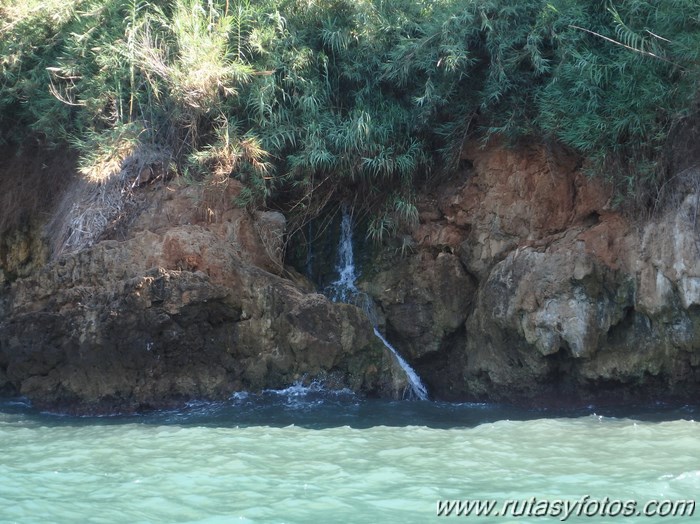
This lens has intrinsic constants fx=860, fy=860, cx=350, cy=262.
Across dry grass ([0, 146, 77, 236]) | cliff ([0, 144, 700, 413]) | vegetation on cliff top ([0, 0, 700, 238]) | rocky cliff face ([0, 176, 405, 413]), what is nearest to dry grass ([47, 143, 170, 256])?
vegetation on cliff top ([0, 0, 700, 238])

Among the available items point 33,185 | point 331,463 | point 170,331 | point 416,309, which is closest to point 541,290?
point 416,309

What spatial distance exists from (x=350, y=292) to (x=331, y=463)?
4206 mm

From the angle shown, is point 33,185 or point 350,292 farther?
point 33,185

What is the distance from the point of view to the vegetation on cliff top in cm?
909

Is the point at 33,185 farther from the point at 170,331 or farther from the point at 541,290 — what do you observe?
the point at 541,290

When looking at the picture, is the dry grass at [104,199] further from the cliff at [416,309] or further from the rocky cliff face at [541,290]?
the rocky cliff face at [541,290]

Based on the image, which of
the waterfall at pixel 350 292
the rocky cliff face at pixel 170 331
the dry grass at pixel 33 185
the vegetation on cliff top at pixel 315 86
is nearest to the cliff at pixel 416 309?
the rocky cliff face at pixel 170 331

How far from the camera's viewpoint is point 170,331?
894 centimetres

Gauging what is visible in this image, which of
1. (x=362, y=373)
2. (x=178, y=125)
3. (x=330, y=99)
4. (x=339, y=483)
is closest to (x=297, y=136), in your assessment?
(x=330, y=99)

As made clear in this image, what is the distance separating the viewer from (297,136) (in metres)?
10.1

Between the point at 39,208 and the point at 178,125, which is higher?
the point at 178,125

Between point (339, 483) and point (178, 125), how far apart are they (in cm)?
613

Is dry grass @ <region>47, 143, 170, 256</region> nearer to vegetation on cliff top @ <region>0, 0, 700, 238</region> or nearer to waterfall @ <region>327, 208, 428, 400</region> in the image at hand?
vegetation on cliff top @ <region>0, 0, 700, 238</region>

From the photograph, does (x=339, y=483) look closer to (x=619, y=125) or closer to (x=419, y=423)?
(x=419, y=423)
